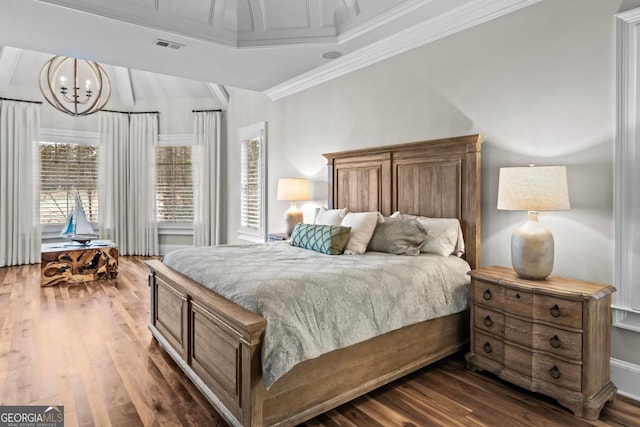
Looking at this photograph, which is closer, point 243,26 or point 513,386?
point 513,386

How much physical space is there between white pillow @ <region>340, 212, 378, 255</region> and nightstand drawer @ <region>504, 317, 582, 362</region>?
1.23 metres

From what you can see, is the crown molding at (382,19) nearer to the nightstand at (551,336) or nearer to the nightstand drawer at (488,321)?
the nightstand at (551,336)

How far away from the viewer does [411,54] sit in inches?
147

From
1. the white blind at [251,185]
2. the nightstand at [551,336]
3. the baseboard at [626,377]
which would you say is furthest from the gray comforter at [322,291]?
the white blind at [251,185]

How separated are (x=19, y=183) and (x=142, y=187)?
1.89 m

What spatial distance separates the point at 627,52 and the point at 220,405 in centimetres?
321

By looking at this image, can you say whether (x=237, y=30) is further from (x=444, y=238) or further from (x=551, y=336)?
(x=551, y=336)

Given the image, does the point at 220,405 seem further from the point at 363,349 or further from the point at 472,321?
the point at 472,321

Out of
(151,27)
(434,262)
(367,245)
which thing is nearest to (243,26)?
(151,27)

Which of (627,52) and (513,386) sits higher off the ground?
(627,52)

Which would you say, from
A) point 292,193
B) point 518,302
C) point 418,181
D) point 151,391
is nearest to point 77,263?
point 292,193

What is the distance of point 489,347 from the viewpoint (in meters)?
2.63

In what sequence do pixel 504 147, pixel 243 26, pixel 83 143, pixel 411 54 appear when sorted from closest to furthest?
pixel 504 147, pixel 411 54, pixel 243 26, pixel 83 143

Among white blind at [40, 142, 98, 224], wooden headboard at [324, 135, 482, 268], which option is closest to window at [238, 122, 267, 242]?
wooden headboard at [324, 135, 482, 268]
